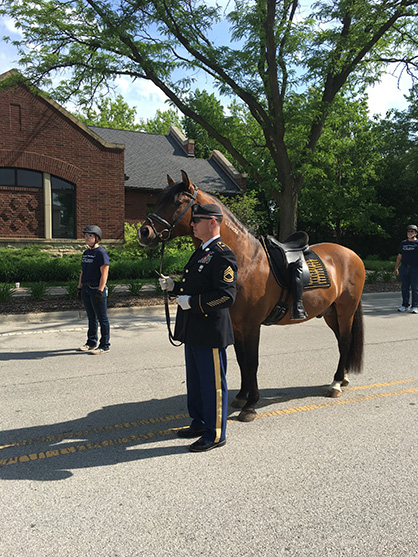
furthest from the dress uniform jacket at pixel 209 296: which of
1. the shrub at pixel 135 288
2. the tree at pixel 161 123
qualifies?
the tree at pixel 161 123

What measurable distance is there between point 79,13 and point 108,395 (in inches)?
511

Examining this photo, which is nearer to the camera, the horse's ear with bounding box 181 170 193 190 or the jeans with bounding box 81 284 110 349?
the horse's ear with bounding box 181 170 193 190

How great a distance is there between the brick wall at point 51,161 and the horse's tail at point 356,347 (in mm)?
15661

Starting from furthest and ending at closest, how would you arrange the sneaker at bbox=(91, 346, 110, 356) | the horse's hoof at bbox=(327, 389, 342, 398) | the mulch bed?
1. the mulch bed
2. the sneaker at bbox=(91, 346, 110, 356)
3. the horse's hoof at bbox=(327, 389, 342, 398)

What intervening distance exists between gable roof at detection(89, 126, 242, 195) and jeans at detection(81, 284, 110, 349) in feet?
58.0

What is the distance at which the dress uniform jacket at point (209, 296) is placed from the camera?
11.4 ft

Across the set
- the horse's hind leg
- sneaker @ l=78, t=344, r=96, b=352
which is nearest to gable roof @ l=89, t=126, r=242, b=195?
sneaker @ l=78, t=344, r=96, b=352

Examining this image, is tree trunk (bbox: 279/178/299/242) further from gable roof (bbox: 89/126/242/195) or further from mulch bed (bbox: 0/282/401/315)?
gable roof (bbox: 89/126/242/195)

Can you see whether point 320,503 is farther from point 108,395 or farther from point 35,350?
point 35,350

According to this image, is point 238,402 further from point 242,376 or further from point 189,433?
point 189,433

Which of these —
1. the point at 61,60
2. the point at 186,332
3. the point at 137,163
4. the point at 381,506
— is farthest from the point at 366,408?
the point at 137,163

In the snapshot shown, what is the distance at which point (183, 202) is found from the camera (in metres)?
3.89

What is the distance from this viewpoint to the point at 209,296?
346 cm

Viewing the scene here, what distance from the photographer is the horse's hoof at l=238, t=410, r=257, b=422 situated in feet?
13.9
